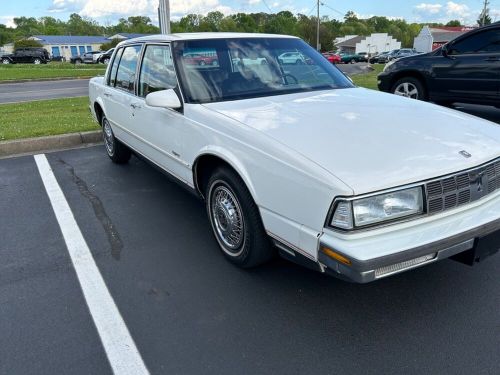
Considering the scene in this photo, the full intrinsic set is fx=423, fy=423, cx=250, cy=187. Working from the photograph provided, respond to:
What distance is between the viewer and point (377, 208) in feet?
7.45

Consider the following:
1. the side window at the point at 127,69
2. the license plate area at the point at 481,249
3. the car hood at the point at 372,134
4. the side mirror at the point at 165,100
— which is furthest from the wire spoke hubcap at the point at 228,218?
the side window at the point at 127,69

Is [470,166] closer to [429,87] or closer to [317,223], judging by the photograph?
[317,223]

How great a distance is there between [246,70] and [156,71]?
0.93m

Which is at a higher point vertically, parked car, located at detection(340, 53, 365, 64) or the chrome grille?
parked car, located at detection(340, 53, 365, 64)

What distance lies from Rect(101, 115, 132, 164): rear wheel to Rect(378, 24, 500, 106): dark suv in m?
5.39

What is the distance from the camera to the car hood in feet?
7.57

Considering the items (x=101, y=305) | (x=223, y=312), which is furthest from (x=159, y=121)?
(x=223, y=312)

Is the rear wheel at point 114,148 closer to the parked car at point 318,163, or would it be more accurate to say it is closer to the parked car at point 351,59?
the parked car at point 318,163

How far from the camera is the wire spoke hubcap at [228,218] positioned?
306cm

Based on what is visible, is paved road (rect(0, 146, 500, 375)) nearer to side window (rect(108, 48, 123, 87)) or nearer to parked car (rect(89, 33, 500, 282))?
parked car (rect(89, 33, 500, 282))

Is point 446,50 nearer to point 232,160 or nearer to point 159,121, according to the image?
point 159,121

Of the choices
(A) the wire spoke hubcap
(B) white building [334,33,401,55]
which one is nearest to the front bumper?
(A) the wire spoke hubcap

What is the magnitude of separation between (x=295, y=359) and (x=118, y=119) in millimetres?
Result: 3789

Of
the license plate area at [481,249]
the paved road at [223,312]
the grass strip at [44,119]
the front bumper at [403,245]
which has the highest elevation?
the grass strip at [44,119]
